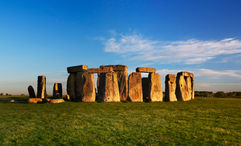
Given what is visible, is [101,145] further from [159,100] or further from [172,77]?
[172,77]

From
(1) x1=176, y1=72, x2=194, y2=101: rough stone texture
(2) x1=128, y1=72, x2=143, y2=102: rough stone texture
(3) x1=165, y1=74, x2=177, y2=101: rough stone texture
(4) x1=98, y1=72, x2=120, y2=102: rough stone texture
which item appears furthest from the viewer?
(1) x1=176, y1=72, x2=194, y2=101: rough stone texture

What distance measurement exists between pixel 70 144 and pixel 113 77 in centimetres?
936

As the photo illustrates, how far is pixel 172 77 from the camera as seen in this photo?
51.9ft

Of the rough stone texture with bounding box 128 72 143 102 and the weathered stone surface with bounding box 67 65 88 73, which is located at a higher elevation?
the weathered stone surface with bounding box 67 65 88 73

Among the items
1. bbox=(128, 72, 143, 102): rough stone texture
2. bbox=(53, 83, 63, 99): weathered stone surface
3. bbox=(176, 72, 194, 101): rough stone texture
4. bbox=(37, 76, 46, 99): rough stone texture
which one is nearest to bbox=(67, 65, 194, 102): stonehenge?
bbox=(128, 72, 143, 102): rough stone texture

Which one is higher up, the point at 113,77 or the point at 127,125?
the point at 113,77

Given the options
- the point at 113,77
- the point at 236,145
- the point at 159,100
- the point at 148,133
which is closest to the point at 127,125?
the point at 148,133

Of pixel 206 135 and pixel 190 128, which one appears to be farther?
pixel 190 128

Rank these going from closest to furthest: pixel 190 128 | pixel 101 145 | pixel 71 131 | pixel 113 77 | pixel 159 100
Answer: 1. pixel 101 145
2. pixel 71 131
3. pixel 190 128
4. pixel 113 77
5. pixel 159 100

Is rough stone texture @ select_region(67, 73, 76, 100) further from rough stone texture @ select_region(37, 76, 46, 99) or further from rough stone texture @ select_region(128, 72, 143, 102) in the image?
rough stone texture @ select_region(128, 72, 143, 102)

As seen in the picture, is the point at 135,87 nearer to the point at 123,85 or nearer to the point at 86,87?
the point at 123,85

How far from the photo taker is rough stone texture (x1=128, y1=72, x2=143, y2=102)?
13648 mm

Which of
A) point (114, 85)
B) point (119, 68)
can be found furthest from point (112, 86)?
point (119, 68)

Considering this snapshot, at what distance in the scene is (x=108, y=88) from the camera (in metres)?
13.0
